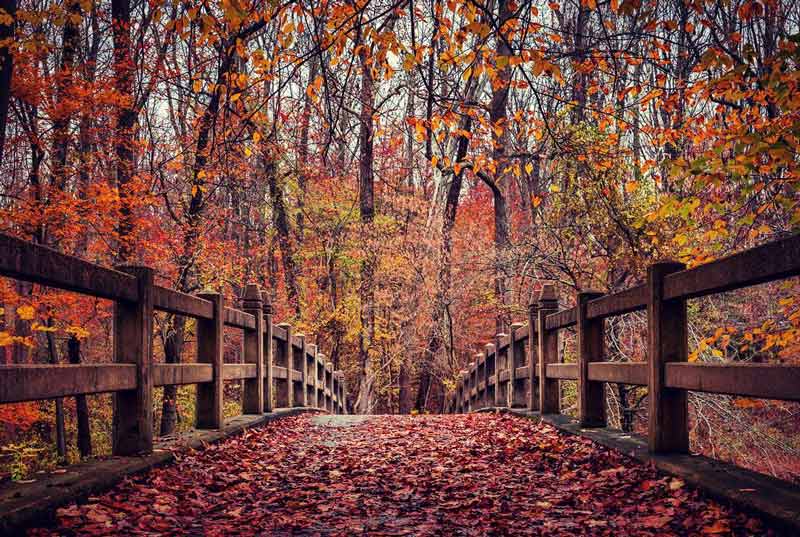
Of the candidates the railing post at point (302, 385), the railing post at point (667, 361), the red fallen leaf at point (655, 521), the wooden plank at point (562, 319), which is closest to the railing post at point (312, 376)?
the railing post at point (302, 385)

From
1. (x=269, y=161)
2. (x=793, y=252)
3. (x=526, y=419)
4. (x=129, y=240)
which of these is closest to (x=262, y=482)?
(x=793, y=252)

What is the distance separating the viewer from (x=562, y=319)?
7.91 metres

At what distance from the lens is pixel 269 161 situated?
20109 mm

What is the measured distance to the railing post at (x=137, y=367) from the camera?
16.7 ft

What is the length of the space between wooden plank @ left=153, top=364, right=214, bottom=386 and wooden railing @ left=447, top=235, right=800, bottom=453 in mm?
3396

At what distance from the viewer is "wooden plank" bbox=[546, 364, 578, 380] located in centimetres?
748

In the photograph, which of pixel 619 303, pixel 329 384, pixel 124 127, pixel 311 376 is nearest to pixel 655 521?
pixel 619 303

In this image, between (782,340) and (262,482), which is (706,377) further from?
(782,340)

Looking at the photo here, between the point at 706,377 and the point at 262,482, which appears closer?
the point at 706,377

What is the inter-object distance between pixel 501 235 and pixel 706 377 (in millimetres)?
19394

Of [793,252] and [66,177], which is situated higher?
[66,177]

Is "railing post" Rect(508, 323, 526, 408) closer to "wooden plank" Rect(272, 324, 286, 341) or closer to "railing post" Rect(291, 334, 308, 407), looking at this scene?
"wooden plank" Rect(272, 324, 286, 341)

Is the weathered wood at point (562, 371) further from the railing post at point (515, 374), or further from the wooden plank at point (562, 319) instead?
the railing post at point (515, 374)

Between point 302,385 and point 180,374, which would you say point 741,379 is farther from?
point 302,385
